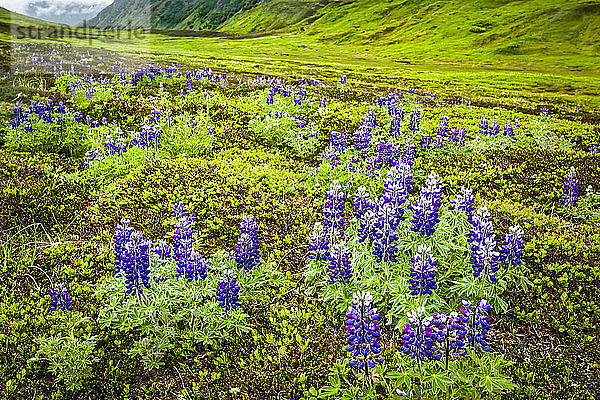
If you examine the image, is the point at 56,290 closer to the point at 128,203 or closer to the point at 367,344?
the point at 128,203

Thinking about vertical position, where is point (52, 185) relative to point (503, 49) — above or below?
below

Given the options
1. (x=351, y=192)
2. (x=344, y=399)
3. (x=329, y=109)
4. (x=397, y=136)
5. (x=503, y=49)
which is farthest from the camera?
(x=503, y=49)

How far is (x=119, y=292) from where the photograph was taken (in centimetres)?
455

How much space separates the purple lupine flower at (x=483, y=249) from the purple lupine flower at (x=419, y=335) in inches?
66.4

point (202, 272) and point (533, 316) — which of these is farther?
point (533, 316)

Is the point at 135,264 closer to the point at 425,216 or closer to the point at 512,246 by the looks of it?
the point at 425,216

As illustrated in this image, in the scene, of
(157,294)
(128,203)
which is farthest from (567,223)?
(128,203)

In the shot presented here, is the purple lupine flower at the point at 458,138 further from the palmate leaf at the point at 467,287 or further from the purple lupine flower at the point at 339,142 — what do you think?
the palmate leaf at the point at 467,287

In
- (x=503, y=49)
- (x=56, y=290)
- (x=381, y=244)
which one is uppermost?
(x=503, y=49)

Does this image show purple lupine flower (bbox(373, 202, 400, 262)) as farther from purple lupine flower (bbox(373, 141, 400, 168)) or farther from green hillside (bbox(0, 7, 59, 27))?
green hillside (bbox(0, 7, 59, 27))

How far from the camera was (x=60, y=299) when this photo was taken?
16.6 ft

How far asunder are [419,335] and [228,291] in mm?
2457

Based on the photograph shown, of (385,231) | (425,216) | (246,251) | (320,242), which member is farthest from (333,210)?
(246,251)

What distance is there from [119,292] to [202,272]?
3.55 ft
